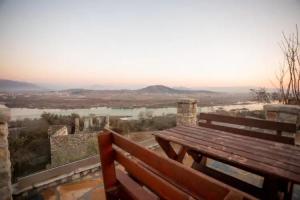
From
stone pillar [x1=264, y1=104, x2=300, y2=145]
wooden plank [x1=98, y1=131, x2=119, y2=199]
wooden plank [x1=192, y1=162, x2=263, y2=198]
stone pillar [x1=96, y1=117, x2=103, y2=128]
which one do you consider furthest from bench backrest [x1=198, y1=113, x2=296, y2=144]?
stone pillar [x1=96, y1=117, x2=103, y2=128]

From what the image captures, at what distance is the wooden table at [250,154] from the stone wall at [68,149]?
7.11m

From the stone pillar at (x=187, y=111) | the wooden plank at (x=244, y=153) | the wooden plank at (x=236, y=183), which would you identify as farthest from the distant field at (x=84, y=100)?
the wooden plank at (x=244, y=153)

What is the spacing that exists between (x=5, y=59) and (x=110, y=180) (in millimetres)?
15638

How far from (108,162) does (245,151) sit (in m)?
1.24

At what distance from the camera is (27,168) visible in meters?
9.07

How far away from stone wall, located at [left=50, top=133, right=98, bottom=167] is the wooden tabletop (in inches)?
282

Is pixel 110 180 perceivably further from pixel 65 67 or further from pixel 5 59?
pixel 65 67

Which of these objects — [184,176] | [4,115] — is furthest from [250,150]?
[4,115]

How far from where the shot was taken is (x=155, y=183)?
3.47ft

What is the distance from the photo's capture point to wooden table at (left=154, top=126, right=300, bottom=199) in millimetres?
1369

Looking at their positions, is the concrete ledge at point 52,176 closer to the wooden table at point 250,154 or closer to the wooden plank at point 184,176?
the wooden table at point 250,154

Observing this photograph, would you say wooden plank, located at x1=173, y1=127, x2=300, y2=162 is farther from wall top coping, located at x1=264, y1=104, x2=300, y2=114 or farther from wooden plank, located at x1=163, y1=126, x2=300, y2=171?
wall top coping, located at x1=264, y1=104, x2=300, y2=114

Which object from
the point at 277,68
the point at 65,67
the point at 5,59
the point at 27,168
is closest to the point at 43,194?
the point at 277,68

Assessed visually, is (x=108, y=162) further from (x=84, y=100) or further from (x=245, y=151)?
(x=84, y=100)
